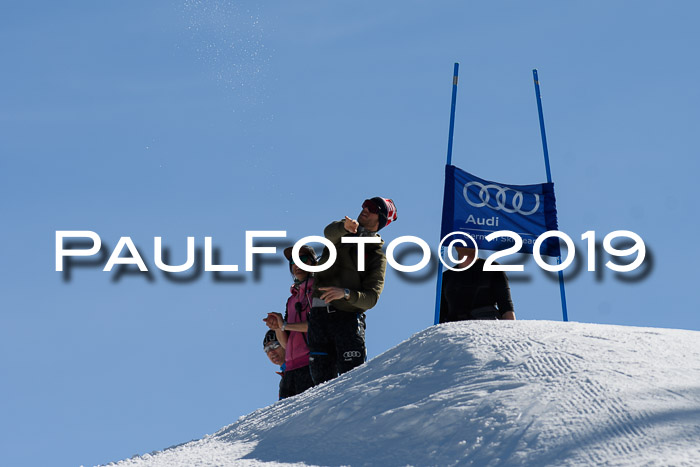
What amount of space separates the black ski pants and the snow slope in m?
0.41

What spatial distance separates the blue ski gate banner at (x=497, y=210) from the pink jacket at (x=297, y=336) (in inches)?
134

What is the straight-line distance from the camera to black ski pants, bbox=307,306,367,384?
657 cm

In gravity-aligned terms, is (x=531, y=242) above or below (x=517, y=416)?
above

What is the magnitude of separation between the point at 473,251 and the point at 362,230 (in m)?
0.91

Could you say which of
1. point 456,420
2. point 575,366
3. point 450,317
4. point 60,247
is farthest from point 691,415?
point 60,247

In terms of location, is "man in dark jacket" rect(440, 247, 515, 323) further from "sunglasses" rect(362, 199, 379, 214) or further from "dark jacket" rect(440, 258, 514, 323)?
"sunglasses" rect(362, 199, 379, 214)

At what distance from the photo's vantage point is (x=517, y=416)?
4.73 meters

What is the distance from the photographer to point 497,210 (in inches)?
429

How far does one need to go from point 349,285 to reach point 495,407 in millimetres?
1983

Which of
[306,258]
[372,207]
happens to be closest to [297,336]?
[306,258]

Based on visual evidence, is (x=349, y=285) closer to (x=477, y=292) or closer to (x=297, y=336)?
(x=477, y=292)

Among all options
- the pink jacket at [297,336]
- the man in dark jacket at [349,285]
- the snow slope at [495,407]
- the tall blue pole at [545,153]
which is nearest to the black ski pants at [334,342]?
the man in dark jacket at [349,285]

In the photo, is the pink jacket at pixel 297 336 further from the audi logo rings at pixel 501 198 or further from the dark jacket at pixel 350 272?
the audi logo rings at pixel 501 198

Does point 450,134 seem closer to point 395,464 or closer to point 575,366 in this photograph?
point 575,366
